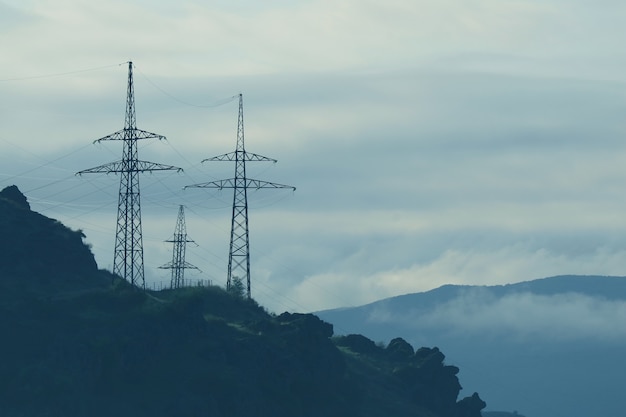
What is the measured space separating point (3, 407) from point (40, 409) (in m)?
4.56

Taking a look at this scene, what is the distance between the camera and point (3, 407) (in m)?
198

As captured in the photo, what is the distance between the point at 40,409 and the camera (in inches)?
7844
